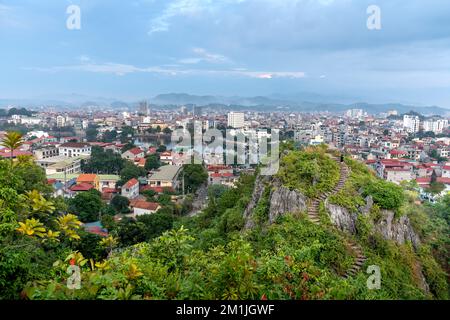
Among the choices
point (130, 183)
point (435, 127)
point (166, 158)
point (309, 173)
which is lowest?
point (130, 183)

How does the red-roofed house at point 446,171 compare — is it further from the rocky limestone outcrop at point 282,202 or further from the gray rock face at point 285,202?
the gray rock face at point 285,202

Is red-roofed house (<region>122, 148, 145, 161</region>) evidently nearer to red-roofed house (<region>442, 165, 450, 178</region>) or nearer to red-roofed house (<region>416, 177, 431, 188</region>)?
red-roofed house (<region>416, 177, 431, 188</region>)

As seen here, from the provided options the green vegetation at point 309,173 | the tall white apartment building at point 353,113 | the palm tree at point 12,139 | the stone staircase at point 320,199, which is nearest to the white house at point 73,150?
the green vegetation at point 309,173

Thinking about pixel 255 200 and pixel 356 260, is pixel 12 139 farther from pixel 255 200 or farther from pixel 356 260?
pixel 255 200

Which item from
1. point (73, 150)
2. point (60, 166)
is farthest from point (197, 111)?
point (60, 166)

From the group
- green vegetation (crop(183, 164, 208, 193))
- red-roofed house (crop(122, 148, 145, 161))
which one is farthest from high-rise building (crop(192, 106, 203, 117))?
green vegetation (crop(183, 164, 208, 193))

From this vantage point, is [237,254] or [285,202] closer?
[237,254]
